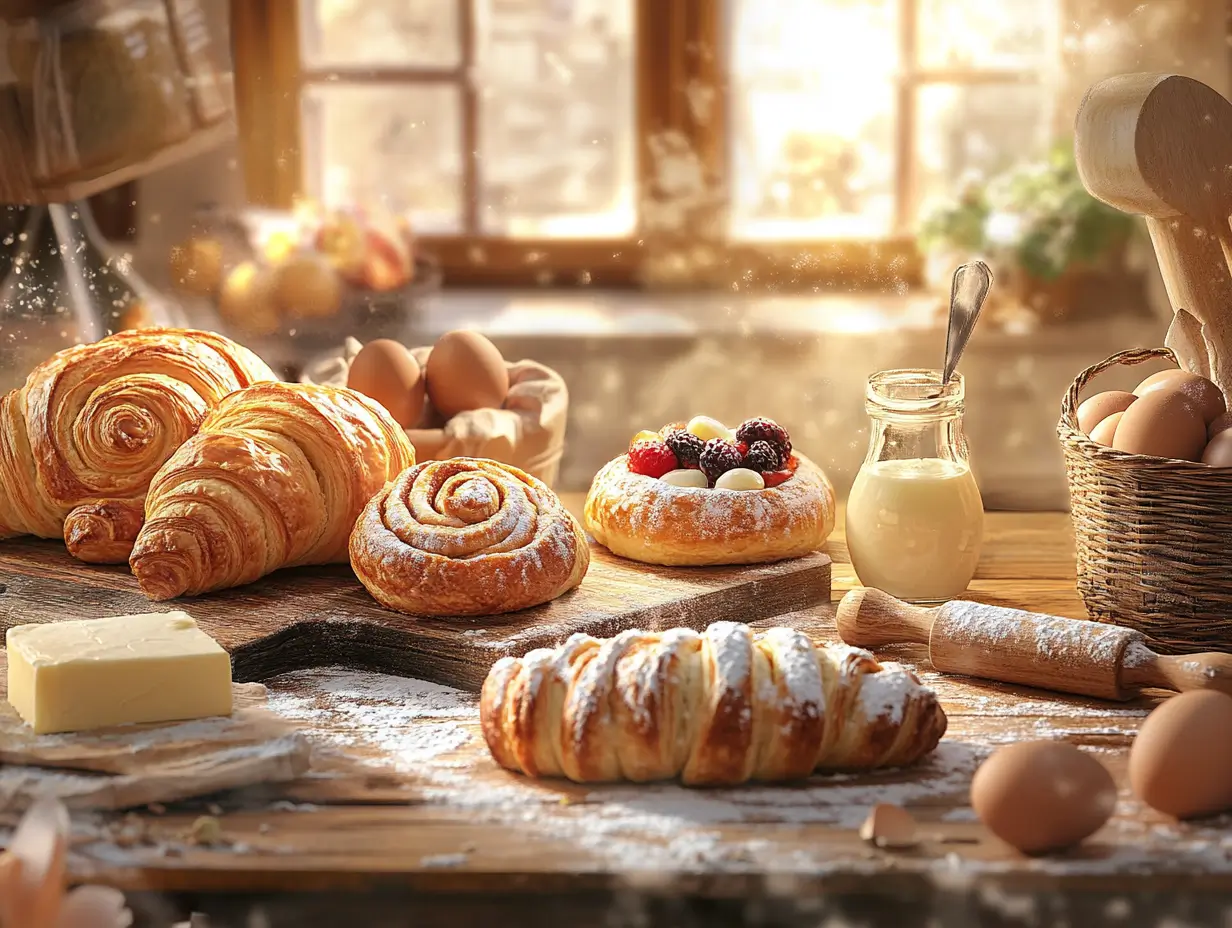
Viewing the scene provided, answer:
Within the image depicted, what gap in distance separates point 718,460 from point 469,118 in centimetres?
191

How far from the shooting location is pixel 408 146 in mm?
3373

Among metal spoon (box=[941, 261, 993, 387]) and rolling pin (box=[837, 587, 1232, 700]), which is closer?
rolling pin (box=[837, 587, 1232, 700])

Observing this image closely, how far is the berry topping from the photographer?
5.50 feet

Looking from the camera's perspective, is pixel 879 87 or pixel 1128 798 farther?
pixel 879 87

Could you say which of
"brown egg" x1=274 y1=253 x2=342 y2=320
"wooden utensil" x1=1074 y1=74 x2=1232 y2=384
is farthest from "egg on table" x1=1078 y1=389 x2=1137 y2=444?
"brown egg" x1=274 y1=253 x2=342 y2=320

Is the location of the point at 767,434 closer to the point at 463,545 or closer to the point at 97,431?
the point at 463,545

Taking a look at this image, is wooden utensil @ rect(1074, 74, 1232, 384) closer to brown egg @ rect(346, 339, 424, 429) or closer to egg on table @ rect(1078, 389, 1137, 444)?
egg on table @ rect(1078, 389, 1137, 444)

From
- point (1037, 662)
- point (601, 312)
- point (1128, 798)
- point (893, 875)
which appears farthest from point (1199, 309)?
point (601, 312)

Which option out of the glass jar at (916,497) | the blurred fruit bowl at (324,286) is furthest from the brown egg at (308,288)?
the glass jar at (916,497)

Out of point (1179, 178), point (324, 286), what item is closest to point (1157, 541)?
point (1179, 178)

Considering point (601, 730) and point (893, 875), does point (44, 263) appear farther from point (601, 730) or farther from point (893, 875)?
point (893, 875)

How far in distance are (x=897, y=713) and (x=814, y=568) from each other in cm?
52

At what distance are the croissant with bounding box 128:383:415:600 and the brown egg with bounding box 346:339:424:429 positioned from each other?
0.20 metres

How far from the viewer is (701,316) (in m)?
3.19
